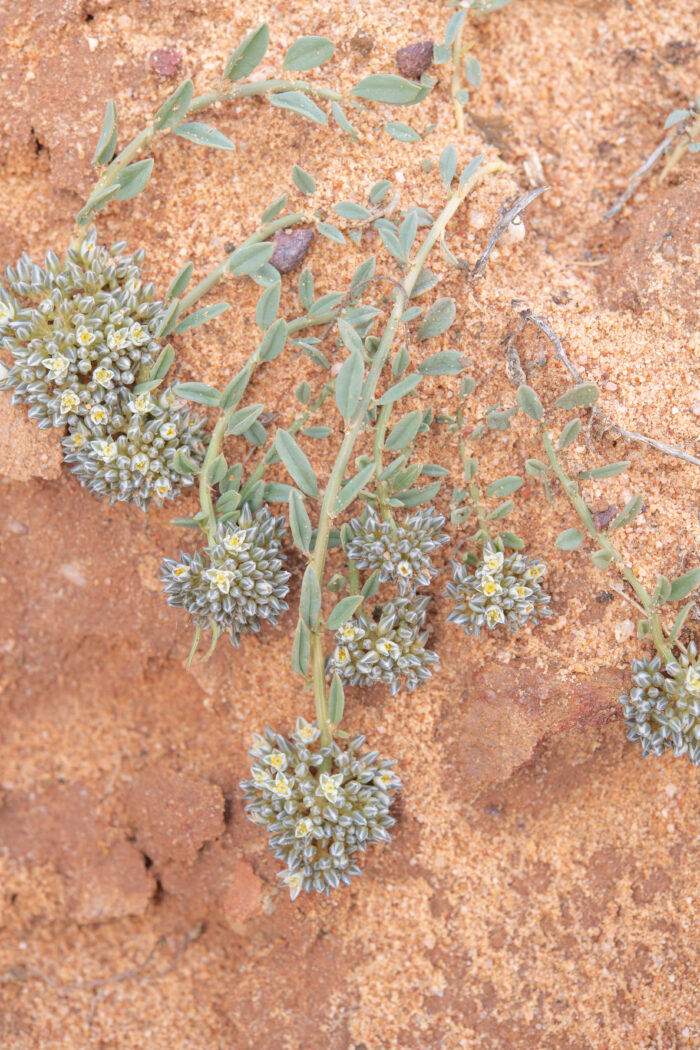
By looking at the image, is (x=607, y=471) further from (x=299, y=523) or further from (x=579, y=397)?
(x=299, y=523)

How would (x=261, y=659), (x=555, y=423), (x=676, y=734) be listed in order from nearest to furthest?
(x=676, y=734) → (x=555, y=423) → (x=261, y=659)

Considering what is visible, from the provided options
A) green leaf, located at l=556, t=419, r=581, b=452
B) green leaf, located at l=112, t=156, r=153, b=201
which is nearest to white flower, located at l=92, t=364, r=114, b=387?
green leaf, located at l=112, t=156, r=153, b=201

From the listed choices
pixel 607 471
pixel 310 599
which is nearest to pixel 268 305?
pixel 310 599

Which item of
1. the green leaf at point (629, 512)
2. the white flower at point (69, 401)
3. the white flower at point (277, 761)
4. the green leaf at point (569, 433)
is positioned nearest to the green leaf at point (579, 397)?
the green leaf at point (569, 433)

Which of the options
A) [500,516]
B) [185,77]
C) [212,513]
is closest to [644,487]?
[500,516]

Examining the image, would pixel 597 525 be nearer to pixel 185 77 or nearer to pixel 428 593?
pixel 428 593

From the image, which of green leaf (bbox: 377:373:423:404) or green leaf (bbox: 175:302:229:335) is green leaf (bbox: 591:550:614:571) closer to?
green leaf (bbox: 377:373:423:404)
